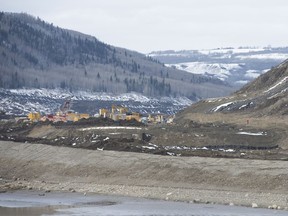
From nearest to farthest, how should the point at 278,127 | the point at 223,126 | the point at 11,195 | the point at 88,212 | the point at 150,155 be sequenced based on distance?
1. the point at 88,212
2. the point at 11,195
3. the point at 150,155
4. the point at 278,127
5. the point at 223,126

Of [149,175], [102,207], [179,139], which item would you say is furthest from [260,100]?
[102,207]

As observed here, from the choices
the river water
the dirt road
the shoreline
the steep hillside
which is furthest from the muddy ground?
the river water

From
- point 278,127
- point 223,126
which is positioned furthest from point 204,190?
point 223,126

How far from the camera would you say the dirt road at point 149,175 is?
5206cm

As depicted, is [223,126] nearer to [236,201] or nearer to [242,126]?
[242,126]

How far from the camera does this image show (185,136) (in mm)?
90562

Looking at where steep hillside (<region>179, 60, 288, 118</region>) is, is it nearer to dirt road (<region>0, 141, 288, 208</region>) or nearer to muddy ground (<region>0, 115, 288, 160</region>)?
muddy ground (<region>0, 115, 288, 160</region>)

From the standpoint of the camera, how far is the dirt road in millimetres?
52062

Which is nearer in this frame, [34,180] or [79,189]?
[79,189]

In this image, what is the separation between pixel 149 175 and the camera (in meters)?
59.8

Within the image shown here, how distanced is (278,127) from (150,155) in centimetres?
3538

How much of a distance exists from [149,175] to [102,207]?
31.8 ft

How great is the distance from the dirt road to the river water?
5.04ft

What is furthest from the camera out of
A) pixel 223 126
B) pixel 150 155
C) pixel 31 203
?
pixel 223 126
